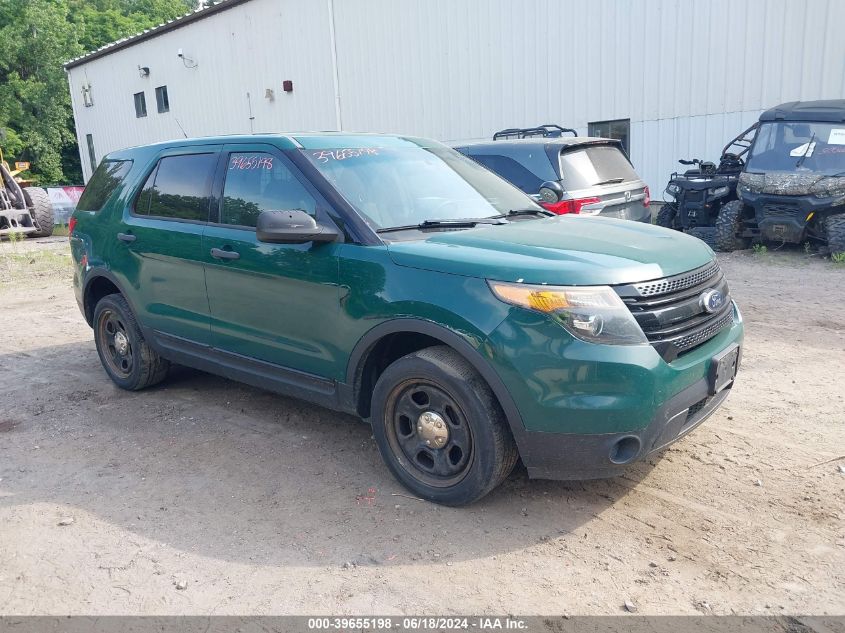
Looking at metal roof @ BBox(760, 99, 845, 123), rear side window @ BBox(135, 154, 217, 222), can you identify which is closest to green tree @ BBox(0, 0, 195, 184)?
metal roof @ BBox(760, 99, 845, 123)

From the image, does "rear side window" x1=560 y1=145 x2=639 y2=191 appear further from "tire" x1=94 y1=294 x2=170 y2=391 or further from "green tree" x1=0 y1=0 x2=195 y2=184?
"green tree" x1=0 y1=0 x2=195 y2=184

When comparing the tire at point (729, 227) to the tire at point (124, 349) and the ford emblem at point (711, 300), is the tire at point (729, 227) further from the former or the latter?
the tire at point (124, 349)

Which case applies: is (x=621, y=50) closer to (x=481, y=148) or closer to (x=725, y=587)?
(x=481, y=148)

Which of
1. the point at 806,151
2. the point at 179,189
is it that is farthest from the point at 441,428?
the point at 806,151

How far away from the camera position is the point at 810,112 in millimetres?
10375

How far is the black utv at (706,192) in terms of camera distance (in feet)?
37.6

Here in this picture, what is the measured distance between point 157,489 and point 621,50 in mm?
12692

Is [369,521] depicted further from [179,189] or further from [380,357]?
[179,189]

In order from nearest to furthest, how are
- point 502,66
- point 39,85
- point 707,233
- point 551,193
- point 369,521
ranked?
point 369,521
point 551,193
point 707,233
point 502,66
point 39,85

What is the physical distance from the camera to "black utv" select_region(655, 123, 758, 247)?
11445 millimetres

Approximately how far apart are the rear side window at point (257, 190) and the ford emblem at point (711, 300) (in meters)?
2.07

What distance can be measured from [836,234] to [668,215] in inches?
123

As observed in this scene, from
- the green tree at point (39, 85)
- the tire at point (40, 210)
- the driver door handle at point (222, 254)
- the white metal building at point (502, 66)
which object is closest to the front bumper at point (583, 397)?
the driver door handle at point (222, 254)

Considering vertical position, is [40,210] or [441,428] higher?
[441,428]
